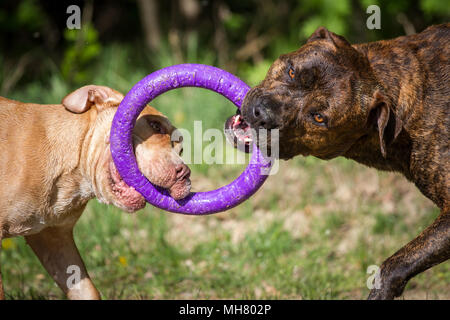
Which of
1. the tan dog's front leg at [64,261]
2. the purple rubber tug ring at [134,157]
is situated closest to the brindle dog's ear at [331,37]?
the purple rubber tug ring at [134,157]

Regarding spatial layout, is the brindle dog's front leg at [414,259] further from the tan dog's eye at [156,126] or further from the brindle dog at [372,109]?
the tan dog's eye at [156,126]

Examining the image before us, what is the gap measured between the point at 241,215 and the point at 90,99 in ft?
8.84

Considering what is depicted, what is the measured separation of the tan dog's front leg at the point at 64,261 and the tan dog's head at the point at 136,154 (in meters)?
0.51

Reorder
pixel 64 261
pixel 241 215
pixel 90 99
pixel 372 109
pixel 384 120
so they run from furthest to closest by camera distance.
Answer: pixel 241 215 → pixel 64 261 → pixel 90 99 → pixel 372 109 → pixel 384 120

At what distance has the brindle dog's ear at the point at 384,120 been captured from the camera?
4023 millimetres

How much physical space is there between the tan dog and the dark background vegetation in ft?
3.56

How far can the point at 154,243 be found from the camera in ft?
19.9

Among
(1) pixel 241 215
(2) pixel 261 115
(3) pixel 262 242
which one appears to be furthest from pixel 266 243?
(2) pixel 261 115

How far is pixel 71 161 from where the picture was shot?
4.19m

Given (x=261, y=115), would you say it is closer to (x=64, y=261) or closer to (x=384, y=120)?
(x=384, y=120)

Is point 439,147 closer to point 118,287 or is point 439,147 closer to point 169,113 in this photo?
point 118,287

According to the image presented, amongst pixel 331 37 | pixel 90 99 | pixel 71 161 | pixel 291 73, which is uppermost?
pixel 331 37

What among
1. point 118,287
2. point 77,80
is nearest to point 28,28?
point 77,80

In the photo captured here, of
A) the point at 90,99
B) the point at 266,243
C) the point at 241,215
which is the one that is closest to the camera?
the point at 90,99
